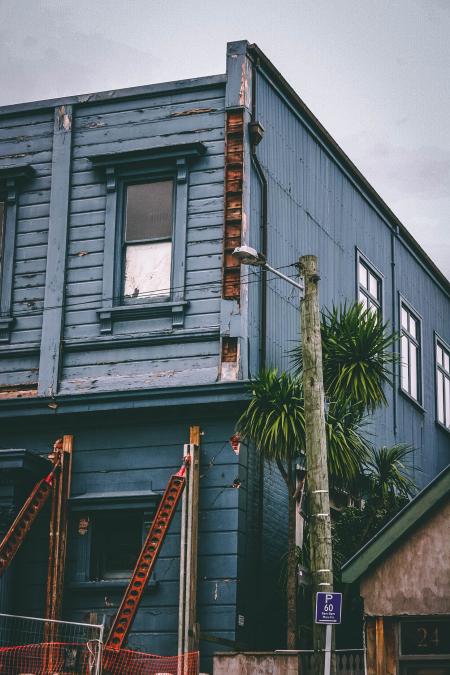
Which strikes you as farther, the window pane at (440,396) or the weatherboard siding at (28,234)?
the window pane at (440,396)

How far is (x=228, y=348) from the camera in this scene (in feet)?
61.8

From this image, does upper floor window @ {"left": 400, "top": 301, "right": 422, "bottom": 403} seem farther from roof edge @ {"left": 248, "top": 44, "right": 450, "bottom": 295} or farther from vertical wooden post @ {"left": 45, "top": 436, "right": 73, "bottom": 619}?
vertical wooden post @ {"left": 45, "top": 436, "right": 73, "bottom": 619}

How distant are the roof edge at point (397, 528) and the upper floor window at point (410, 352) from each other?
11.4 metres

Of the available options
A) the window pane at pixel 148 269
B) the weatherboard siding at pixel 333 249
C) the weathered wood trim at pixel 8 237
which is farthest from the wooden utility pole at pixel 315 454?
the weathered wood trim at pixel 8 237

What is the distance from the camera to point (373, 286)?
1024 inches

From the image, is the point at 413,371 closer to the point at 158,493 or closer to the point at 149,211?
the point at 149,211

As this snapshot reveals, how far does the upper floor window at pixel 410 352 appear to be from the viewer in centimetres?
2714

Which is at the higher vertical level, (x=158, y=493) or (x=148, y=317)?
(x=148, y=317)

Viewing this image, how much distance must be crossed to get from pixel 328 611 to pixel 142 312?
694cm

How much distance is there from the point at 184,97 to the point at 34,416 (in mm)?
5507

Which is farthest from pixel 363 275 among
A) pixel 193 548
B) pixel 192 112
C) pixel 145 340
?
pixel 193 548

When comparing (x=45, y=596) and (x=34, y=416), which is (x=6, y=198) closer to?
(x=34, y=416)

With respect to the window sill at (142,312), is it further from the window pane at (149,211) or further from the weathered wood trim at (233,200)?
the window pane at (149,211)

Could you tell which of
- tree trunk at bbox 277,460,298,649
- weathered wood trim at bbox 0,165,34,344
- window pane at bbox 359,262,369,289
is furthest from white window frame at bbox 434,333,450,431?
weathered wood trim at bbox 0,165,34,344
